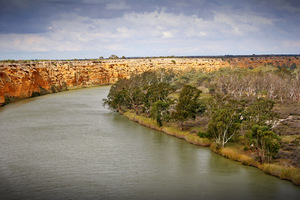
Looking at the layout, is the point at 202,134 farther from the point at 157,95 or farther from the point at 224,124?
the point at 157,95

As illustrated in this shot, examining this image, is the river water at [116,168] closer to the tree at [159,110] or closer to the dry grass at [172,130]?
the dry grass at [172,130]

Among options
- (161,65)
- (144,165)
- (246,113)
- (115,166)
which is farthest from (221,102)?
(161,65)

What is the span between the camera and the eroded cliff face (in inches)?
2234

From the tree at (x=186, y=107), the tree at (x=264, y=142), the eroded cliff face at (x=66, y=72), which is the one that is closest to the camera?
the tree at (x=264, y=142)

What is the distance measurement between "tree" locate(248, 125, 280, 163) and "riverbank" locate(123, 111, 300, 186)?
2.36 ft

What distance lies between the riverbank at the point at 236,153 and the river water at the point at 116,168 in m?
0.46

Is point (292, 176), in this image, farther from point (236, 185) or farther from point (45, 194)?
point (45, 194)

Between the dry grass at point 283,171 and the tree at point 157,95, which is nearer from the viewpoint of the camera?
the dry grass at point 283,171

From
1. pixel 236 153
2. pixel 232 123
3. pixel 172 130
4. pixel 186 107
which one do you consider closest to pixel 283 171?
pixel 236 153

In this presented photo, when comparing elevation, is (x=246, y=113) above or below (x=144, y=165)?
above

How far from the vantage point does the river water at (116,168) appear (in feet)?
58.6

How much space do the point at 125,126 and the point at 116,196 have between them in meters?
18.6

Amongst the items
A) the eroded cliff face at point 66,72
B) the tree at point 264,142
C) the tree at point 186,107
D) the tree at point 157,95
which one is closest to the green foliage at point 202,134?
the tree at point 186,107

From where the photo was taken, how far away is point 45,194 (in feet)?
57.0
